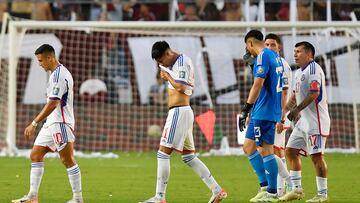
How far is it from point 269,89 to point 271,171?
1113 mm

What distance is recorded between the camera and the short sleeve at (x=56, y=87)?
500 inches

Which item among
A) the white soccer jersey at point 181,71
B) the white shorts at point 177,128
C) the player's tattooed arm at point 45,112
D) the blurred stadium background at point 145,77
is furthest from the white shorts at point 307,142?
the blurred stadium background at point 145,77

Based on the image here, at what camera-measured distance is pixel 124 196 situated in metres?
14.3

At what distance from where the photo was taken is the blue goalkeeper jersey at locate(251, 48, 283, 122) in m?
13.3

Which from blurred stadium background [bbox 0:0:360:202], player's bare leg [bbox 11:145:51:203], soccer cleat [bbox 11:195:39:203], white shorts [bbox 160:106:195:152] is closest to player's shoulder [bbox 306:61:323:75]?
white shorts [bbox 160:106:195:152]

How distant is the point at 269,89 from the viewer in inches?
531

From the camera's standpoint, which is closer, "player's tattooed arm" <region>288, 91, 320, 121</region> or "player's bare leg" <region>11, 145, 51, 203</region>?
"player's bare leg" <region>11, 145, 51, 203</region>

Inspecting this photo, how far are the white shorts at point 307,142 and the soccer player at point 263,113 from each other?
714 mm

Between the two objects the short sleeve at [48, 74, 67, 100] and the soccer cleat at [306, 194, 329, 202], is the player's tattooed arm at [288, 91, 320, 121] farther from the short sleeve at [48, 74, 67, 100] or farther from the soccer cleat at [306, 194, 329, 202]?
the short sleeve at [48, 74, 67, 100]

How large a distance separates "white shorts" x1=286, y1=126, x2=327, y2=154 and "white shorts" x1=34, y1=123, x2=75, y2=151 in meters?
3.21

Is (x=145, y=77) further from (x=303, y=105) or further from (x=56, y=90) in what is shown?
(x=56, y=90)

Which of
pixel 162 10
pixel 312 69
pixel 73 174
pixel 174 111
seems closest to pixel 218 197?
pixel 174 111

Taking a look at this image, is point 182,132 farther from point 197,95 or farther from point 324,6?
point 324,6

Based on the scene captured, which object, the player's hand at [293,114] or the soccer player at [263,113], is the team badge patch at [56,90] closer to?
the soccer player at [263,113]
